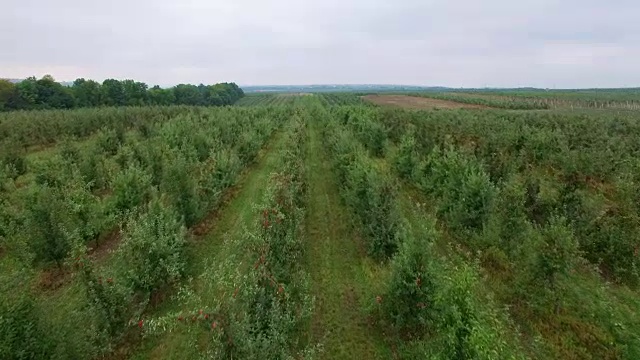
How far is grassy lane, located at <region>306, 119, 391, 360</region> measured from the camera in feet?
40.6

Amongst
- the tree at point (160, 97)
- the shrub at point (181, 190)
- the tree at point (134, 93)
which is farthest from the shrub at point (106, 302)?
the tree at point (160, 97)

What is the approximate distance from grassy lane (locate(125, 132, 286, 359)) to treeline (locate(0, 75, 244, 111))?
73.1 m

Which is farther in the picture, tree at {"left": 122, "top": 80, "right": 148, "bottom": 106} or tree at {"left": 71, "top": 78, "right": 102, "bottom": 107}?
tree at {"left": 122, "top": 80, "right": 148, "bottom": 106}

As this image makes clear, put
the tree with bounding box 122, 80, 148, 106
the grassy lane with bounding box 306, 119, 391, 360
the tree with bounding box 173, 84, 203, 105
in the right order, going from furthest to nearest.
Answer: the tree with bounding box 173, 84, 203, 105
the tree with bounding box 122, 80, 148, 106
the grassy lane with bounding box 306, 119, 391, 360

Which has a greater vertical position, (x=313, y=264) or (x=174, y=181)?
(x=174, y=181)

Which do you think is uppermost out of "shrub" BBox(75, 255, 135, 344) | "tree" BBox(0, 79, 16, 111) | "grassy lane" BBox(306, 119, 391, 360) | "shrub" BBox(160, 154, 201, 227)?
"tree" BBox(0, 79, 16, 111)

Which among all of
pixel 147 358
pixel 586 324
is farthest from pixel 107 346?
pixel 586 324

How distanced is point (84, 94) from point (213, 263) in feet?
330

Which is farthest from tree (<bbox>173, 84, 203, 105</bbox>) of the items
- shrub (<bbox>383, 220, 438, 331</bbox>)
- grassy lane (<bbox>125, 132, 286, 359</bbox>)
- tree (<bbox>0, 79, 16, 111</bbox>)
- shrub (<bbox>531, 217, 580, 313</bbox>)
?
shrub (<bbox>531, 217, 580, 313</bbox>)

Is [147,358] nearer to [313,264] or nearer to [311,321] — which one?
[311,321]

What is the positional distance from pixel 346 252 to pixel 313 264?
206 centimetres

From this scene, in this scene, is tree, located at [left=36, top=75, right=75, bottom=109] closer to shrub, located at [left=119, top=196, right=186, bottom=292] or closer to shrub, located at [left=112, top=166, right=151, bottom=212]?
shrub, located at [left=112, top=166, right=151, bottom=212]

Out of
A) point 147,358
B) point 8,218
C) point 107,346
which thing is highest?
point 8,218

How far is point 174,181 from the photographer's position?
19250 millimetres
